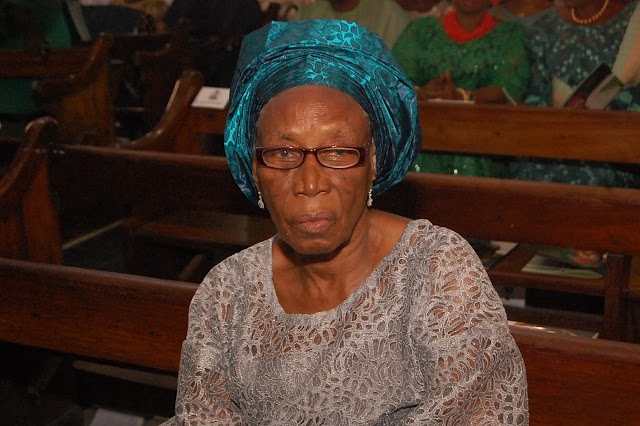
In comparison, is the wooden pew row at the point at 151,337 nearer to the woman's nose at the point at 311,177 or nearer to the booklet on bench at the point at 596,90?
the woman's nose at the point at 311,177

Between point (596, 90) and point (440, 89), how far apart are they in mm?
997

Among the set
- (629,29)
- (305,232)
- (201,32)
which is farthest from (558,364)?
(201,32)

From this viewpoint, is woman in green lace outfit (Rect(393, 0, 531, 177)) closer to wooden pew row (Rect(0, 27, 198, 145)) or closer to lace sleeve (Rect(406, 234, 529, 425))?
wooden pew row (Rect(0, 27, 198, 145))

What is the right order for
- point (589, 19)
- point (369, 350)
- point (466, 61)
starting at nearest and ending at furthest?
point (369, 350) → point (589, 19) → point (466, 61)

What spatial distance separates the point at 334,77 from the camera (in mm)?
1430

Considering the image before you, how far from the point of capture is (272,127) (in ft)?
4.74

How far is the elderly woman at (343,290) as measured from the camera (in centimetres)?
136

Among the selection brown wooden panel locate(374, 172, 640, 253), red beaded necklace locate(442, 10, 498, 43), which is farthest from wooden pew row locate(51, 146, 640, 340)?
red beaded necklace locate(442, 10, 498, 43)

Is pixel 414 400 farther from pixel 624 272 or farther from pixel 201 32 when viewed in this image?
pixel 201 32

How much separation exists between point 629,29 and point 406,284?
3832mm

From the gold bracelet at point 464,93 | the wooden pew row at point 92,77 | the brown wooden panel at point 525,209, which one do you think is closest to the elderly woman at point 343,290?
the brown wooden panel at point 525,209

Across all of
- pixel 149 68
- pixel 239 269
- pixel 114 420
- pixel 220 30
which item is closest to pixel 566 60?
pixel 149 68

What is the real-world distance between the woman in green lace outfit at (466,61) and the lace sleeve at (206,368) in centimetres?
327

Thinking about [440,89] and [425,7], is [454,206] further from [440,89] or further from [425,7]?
[425,7]
